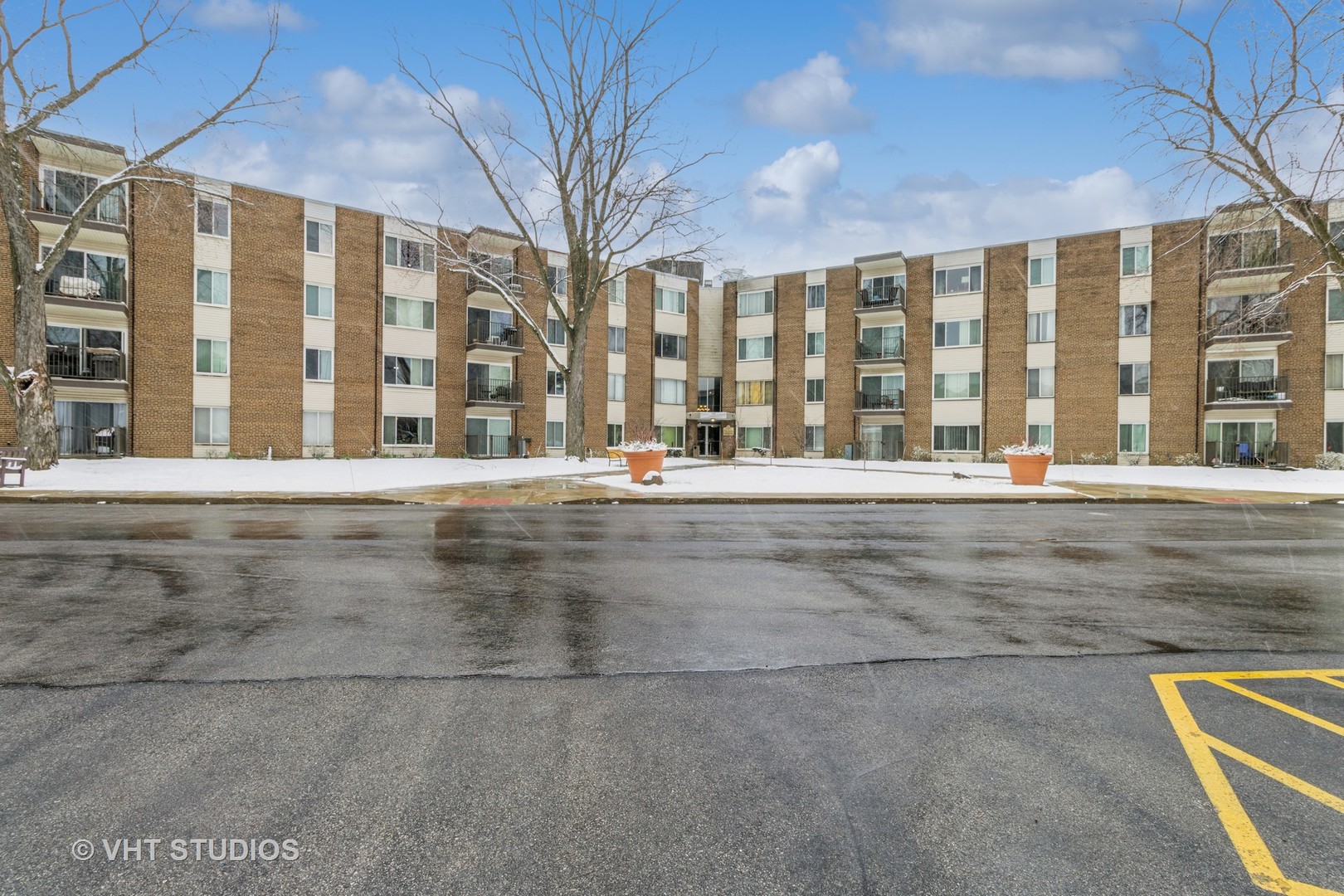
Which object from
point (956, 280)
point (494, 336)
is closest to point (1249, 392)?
point (956, 280)

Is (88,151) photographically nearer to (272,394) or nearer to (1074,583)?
(272,394)

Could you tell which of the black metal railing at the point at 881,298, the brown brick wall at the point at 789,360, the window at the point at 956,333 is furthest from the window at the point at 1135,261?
the brown brick wall at the point at 789,360

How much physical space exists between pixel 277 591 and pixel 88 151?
31.1m

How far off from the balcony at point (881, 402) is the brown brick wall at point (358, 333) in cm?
2680

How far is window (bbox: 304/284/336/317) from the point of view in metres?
34.4

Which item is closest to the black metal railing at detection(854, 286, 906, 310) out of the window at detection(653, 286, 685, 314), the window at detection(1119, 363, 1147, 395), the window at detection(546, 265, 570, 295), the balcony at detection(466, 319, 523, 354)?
the window at detection(653, 286, 685, 314)

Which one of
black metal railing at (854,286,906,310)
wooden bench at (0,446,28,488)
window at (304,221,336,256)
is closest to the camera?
wooden bench at (0,446,28,488)

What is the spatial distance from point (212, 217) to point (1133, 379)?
1699 inches

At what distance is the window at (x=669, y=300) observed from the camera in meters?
48.5

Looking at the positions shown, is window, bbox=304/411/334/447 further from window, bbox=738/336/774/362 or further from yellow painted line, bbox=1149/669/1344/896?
yellow painted line, bbox=1149/669/1344/896

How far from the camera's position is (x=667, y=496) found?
1839 cm

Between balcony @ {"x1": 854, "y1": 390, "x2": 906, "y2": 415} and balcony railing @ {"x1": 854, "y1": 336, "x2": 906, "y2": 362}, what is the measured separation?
2142mm

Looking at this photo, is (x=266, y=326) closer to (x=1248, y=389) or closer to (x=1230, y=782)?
(x=1230, y=782)

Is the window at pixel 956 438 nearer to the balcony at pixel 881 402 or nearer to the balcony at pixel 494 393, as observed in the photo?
the balcony at pixel 881 402
